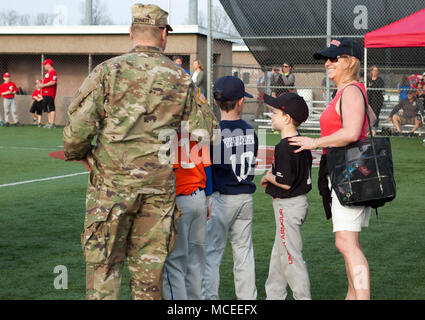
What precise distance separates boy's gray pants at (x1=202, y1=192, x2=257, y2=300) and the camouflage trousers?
0.99 m

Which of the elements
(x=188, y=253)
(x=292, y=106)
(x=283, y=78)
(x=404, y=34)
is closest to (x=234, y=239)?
(x=188, y=253)

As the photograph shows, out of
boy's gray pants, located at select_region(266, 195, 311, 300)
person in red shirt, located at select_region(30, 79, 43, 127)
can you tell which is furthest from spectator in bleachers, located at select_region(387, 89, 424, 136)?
boy's gray pants, located at select_region(266, 195, 311, 300)

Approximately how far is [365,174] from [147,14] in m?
1.65

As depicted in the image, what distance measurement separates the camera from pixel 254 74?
23750mm

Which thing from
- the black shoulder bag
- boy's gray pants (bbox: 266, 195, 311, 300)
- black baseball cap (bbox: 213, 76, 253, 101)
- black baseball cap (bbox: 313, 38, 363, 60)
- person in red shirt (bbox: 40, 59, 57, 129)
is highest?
person in red shirt (bbox: 40, 59, 57, 129)

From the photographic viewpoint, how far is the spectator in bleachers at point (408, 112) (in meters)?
18.5

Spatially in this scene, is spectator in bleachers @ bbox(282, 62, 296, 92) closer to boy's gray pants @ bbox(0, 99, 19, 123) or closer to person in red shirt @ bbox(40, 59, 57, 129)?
person in red shirt @ bbox(40, 59, 57, 129)

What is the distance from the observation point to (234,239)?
15.3ft

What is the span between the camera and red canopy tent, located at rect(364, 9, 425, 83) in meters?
11.7

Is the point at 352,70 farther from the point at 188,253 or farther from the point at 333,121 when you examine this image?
the point at 188,253

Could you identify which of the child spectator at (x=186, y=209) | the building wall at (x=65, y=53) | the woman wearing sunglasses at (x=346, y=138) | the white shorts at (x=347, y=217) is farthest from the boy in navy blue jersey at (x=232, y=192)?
the building wall at (x=65, y=53)

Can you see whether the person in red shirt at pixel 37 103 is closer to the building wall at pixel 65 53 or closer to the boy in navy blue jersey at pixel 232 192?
the building wall at pixel 65 53

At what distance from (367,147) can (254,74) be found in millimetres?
19880
